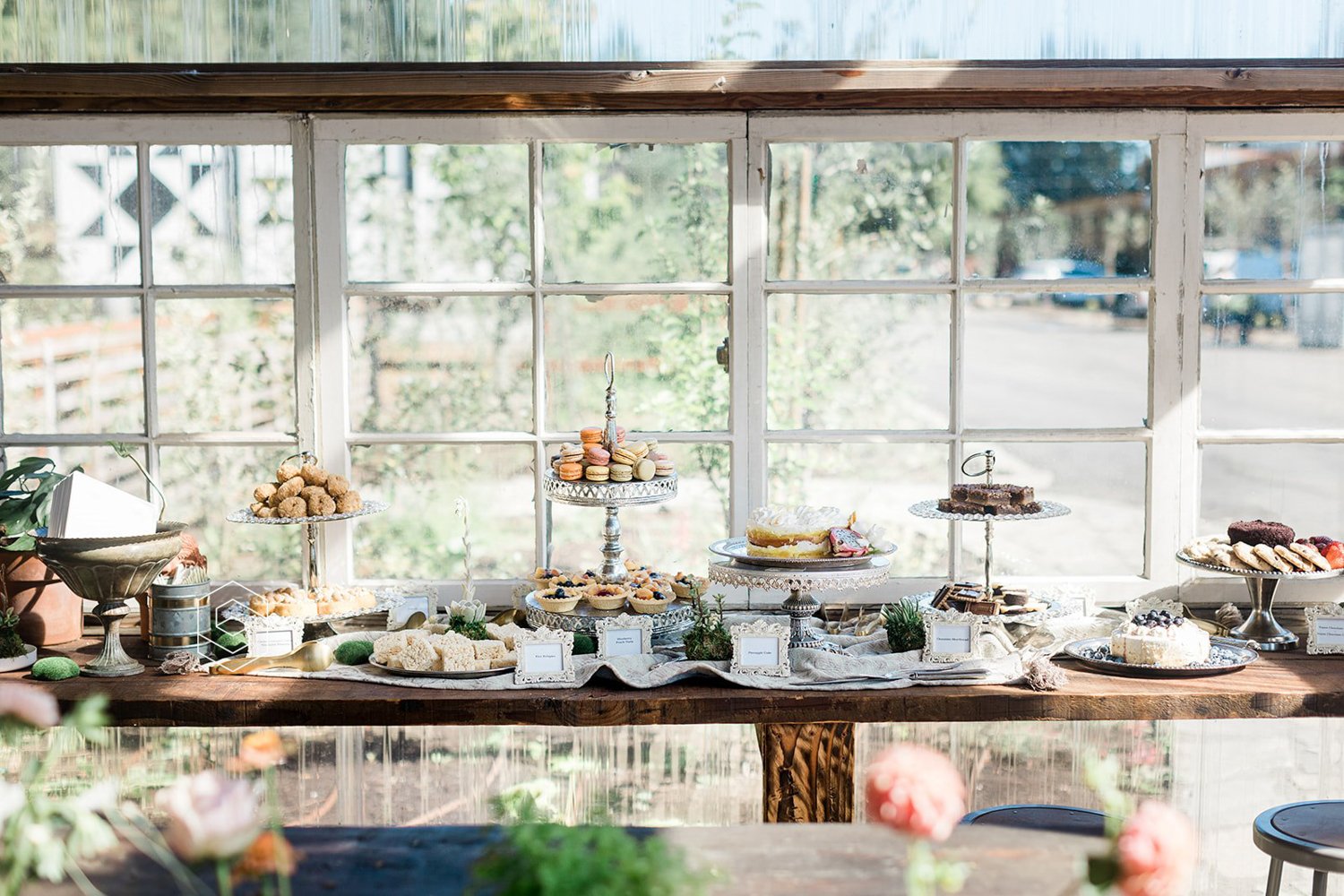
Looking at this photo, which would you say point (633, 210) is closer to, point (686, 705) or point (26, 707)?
point (686, 705)

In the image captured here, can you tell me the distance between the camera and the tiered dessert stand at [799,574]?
2914 mm

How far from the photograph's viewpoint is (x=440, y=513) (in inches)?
140

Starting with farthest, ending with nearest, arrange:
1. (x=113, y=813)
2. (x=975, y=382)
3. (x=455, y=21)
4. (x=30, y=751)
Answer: (x=975, y=382)
(x=30, y=751)
(x=455, y=21)
(x=113, y=813)

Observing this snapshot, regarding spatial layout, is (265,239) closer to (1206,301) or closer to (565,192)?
(565,192)

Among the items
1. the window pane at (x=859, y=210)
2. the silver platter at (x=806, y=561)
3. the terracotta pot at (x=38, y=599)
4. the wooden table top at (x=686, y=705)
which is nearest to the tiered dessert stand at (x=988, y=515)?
the silver platter at (x=806, y=561)

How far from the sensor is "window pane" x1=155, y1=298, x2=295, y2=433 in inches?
136

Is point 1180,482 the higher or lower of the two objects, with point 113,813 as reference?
higher

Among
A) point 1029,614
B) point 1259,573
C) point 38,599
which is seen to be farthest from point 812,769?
point 38,599

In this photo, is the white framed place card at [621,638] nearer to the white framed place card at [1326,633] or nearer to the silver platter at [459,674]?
the silver platter at [459,674]

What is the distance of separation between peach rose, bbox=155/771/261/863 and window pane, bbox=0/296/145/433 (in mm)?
2487

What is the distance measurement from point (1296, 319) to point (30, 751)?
3827 mm

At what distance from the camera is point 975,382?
552cm

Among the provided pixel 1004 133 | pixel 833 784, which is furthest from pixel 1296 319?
pixel 833 784

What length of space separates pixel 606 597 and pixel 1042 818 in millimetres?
1047
